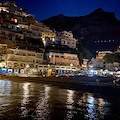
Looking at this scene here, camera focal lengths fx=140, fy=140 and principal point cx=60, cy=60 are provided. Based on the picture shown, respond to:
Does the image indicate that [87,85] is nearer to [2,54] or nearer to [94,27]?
[2,54]

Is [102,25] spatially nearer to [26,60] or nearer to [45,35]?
[45,35]

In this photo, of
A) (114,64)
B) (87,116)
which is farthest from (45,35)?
(87,116)

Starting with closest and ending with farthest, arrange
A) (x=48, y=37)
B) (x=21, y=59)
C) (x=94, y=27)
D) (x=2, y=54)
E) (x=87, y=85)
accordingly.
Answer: (x=87, y=85) → (x=2, y=54) → (x=21, y=59) → (x=48, y=37) → (x=94, y=27)

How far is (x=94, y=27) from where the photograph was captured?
455 ft

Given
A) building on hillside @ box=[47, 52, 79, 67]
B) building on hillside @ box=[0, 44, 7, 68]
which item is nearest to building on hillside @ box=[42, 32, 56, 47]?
building on hillside @ box=[47, 52, 79, 67]

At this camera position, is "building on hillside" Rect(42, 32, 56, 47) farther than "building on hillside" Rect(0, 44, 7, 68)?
Yes

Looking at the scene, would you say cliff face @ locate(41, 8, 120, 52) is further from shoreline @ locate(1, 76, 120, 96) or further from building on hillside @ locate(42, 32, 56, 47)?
shoreline @ locate(1, 76, 120, 96)

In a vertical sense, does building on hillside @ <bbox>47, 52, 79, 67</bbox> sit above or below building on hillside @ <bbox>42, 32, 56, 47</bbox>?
below

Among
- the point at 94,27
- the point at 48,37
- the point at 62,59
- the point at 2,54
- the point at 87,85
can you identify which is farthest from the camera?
the point at 94,27

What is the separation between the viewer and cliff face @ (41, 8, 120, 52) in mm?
117463

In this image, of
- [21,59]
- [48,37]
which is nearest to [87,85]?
[21,59]

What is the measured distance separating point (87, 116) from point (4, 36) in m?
49.4

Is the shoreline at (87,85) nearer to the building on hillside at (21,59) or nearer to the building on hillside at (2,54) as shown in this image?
the building on hillside at (2,54)

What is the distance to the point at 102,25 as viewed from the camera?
145 meters
